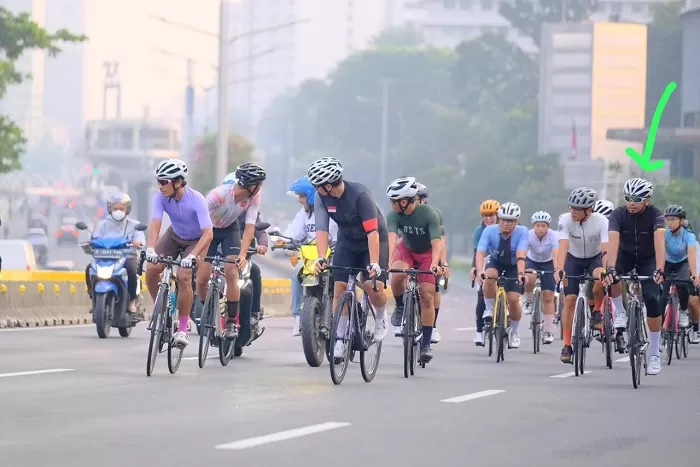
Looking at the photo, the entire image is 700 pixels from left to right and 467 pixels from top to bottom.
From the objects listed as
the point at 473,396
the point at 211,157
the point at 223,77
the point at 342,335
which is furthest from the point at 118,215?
the point at 211,157

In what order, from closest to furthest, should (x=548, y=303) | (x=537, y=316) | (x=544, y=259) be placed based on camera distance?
(x=537, y=316) → (x=548, y=303) → (x=544, y=259)

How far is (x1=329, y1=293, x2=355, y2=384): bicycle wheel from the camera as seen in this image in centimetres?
1457

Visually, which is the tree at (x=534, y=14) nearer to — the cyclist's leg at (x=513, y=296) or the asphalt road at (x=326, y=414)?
the cyclist's leg at (x=513, y=296)

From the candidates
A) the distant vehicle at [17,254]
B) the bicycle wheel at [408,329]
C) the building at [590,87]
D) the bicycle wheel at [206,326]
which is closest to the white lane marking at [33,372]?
the bicycle wheel at [206,326]

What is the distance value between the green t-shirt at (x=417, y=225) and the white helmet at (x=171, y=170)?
77.1 inches

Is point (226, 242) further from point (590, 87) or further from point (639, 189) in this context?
point (590, 87)

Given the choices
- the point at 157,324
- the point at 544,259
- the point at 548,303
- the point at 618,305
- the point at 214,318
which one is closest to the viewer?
the point at 157,324

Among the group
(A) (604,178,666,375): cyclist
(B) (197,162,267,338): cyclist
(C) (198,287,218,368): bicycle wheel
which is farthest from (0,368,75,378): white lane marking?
(A) (604,178,666,375): cyclist

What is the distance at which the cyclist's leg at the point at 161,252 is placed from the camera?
1588 cm

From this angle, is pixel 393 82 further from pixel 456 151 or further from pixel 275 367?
pixel 275 367

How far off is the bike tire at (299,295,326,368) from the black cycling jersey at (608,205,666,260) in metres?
2.72

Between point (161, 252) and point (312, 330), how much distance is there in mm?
1493

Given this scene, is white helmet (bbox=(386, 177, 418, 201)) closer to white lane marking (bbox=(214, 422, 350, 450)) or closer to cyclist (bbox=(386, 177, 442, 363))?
cyclist (bbox=(386, 177, 442, 363))

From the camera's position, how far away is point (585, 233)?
18062 mm
